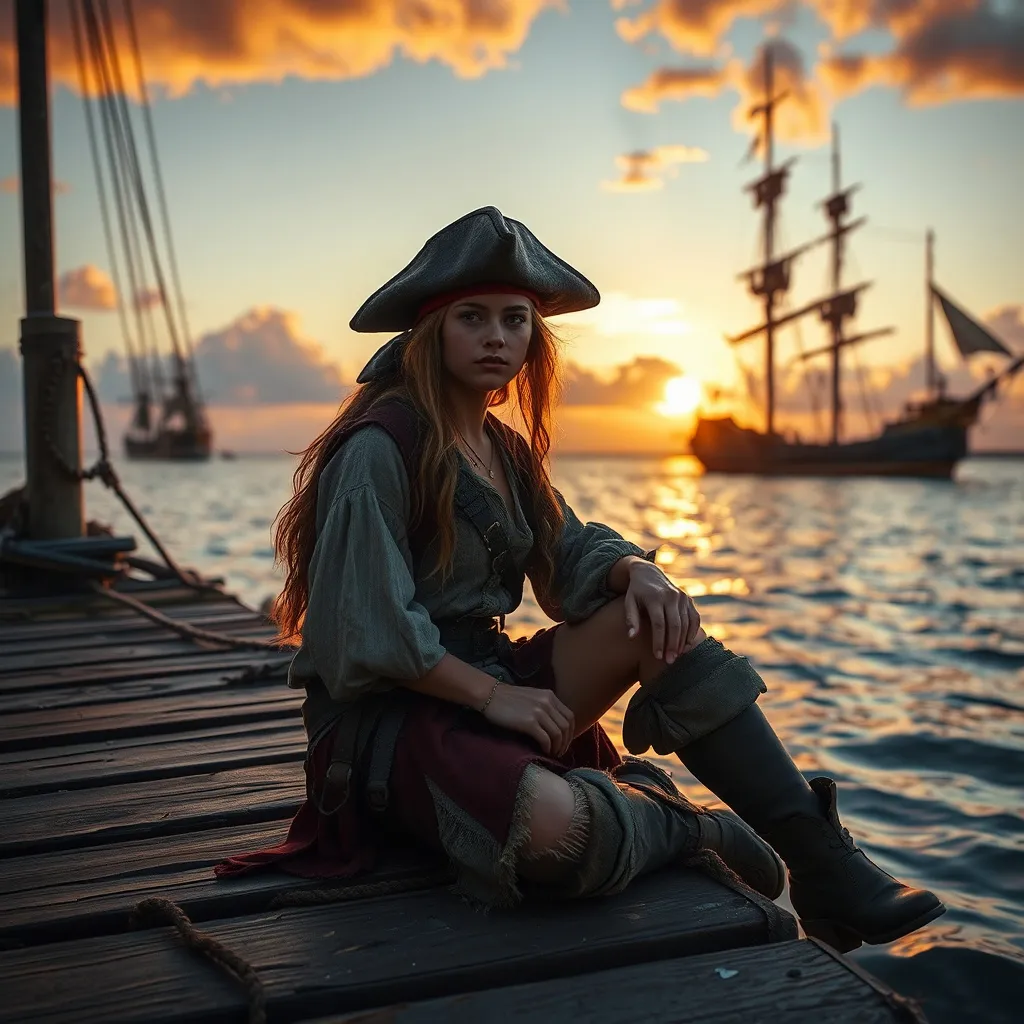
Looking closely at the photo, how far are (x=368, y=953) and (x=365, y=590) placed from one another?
0.63 m

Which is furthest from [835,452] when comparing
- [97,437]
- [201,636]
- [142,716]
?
[142,716]

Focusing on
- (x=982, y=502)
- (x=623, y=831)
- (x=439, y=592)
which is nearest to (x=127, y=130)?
(x=439, y=592)

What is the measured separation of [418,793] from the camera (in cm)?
202

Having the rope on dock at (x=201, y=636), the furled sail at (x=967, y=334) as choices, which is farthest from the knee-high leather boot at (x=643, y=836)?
the furled sail at (x=967, y=334)

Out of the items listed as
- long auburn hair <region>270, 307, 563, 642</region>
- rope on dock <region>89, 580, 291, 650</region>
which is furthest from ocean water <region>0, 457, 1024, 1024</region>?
rope on dock <region>89, 580, 291, 650</region>

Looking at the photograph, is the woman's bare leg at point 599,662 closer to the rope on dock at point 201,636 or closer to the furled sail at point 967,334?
the rope on dock at point 201,636

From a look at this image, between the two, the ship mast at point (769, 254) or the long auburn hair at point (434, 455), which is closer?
the long auburn hair at point (434, 455)

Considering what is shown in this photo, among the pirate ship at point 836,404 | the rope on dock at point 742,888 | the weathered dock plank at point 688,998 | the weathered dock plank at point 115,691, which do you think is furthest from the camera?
the pirate ship at point 836,404

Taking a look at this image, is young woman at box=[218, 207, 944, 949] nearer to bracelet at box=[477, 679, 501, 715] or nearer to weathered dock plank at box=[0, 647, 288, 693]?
bracelet at box=[477, 679, 501, 715]

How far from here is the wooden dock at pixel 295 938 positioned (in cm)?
155

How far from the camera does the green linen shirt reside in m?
1.95

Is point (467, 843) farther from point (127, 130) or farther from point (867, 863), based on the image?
point (127, 130)

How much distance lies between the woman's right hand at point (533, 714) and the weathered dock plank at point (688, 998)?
18.5 inches

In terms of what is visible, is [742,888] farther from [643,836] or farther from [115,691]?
[115,691]
